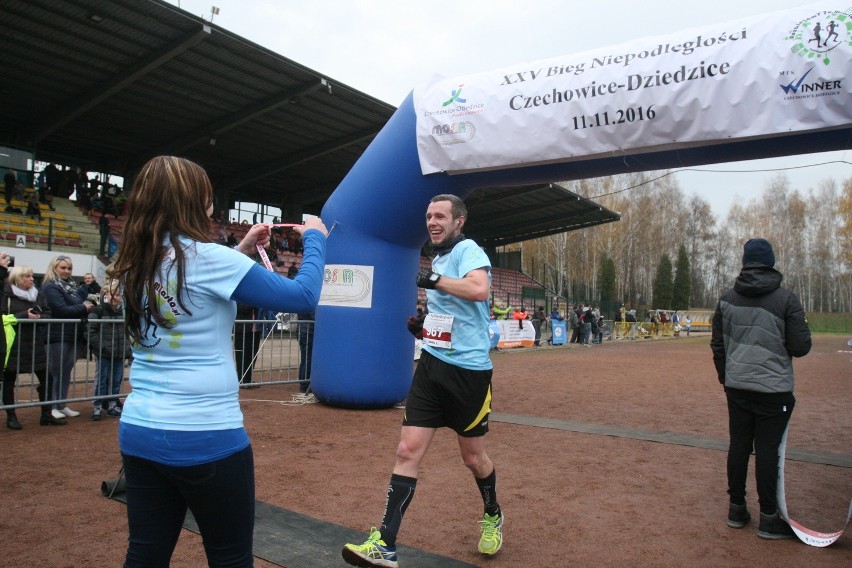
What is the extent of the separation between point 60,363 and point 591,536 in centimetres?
575

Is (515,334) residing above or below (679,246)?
below

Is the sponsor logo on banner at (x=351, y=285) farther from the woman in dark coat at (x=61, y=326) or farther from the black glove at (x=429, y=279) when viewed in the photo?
the black glove at (x=429, y=279)

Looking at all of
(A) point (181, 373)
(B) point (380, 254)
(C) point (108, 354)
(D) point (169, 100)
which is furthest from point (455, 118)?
(D) point (169, 100)

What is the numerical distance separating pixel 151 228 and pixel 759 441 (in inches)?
144

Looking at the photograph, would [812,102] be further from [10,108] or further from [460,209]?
[10,108]

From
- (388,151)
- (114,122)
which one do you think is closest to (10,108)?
(114,122)

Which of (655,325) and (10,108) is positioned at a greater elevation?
(10,108)

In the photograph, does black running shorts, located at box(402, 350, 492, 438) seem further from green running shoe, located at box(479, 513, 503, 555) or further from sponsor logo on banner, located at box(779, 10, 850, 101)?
sponsor logo on banner, located at box(779, 10, 850, 101)

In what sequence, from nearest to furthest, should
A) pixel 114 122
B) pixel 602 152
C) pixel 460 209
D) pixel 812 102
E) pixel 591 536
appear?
pixel 460 209 < pixel 591 536 < pixel 812 102 < pixel 602 152 < pixel 114 122

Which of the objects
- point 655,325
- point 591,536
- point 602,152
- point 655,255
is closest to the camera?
point 591,536

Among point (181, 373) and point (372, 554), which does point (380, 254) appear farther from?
point (181, 373)

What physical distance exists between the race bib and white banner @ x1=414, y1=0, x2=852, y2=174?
3257 millimetres

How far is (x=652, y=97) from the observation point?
5.54 meters

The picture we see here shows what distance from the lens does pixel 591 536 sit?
12.1 ft
